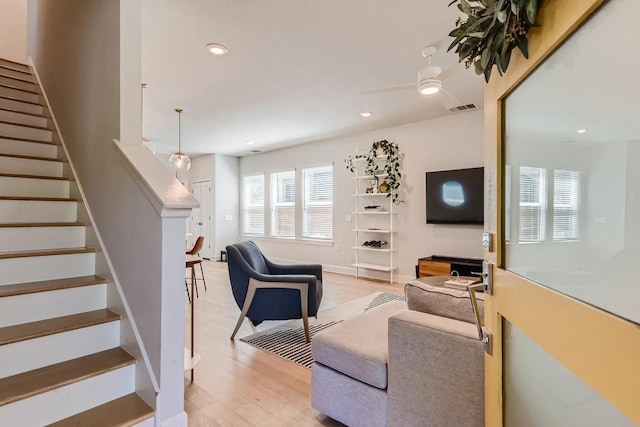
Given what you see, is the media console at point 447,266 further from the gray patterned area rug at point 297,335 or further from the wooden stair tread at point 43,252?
the wooden stair tread at point 43,252

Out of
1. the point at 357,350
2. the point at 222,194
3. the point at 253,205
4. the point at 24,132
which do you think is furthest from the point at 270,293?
the point at 222,194

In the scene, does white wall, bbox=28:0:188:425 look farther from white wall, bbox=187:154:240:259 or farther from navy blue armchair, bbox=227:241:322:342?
white wall, bbox=187:154:240:259

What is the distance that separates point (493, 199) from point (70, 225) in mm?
2662

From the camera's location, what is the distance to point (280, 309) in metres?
3.11

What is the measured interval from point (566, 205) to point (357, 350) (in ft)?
4.45

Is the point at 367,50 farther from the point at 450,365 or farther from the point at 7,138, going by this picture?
the point at 7,138

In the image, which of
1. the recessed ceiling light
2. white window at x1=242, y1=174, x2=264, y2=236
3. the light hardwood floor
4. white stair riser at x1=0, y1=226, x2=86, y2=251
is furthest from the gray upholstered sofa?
white window at x1=242, y1=174, x2=264, y2=236

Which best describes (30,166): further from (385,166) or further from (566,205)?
(385,166)

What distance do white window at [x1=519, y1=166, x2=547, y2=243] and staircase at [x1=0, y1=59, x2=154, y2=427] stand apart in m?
1.78

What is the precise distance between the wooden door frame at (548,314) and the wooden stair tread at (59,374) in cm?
176

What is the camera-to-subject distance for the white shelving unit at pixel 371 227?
5.68 m

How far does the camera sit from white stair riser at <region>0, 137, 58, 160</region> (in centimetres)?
271

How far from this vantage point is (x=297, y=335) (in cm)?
324

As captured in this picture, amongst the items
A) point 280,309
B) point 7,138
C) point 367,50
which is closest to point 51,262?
point 7,138
